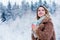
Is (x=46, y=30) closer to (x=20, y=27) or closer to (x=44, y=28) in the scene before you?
(x=44, y=28)

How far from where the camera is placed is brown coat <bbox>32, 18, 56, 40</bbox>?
1369 millimetres

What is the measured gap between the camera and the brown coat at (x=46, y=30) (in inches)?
53.9

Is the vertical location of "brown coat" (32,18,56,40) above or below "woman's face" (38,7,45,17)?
below

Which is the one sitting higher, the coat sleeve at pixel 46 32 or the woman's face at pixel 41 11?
the woman's face at pixel 41 11

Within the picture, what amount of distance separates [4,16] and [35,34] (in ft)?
1.08

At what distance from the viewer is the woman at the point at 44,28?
1.37 meters

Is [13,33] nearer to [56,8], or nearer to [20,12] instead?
[20,12]

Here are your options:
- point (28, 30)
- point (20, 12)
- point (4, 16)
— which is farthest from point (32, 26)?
point (4, 16)

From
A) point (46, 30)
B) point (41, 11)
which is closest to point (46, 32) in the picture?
point (46, 30)

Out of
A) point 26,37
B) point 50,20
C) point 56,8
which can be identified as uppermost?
point 56,8

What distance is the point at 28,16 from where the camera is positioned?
55.8 inches

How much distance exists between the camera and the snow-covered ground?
1.40 metres

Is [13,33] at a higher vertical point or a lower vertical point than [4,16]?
lower

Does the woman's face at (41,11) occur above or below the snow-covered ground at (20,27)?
above
